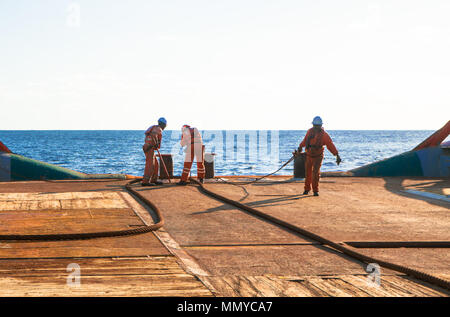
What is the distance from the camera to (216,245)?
6.18 meters

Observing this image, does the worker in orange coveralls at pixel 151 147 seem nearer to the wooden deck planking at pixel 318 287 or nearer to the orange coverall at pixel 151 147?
the orange coverall at pixel 151 147

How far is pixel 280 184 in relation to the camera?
548 inches

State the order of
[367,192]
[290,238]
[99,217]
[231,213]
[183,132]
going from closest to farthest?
[290,238] → [99,217] → [231,213] → [367,192] → [183,132]

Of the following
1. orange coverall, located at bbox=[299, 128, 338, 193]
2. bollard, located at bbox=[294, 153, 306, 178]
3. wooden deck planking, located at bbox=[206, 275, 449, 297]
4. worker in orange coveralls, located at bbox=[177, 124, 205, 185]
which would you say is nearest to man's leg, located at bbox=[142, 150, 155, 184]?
worker in orange coveralls, located at bbox=[177, 124, 205, 185]

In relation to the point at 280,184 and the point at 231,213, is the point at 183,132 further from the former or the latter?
the point at 231,213

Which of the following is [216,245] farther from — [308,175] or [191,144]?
[191,144]

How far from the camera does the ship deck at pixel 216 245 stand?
4.23 m

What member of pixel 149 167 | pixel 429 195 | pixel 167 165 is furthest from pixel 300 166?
pixel 149 167

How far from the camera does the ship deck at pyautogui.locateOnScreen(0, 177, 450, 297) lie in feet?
13.9

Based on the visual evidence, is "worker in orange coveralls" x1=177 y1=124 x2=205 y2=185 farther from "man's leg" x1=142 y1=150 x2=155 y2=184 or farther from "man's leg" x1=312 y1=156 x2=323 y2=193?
"man's leg" x1=312 y1=156 x2=323 y2=193
